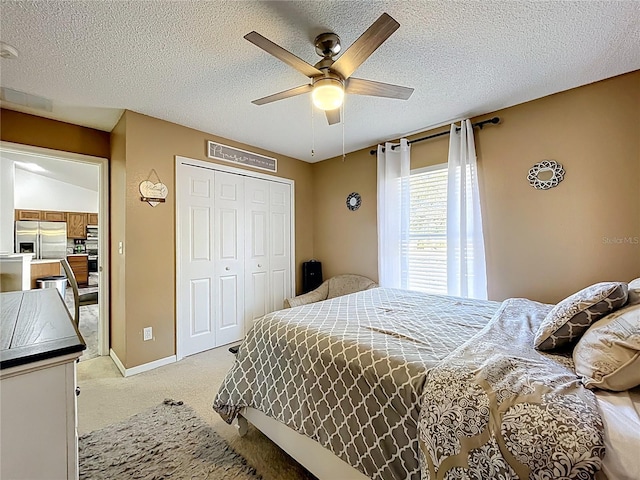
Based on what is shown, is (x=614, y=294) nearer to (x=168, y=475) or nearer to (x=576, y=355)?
(x=576, y=355)

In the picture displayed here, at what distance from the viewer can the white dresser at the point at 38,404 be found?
32.9 inches

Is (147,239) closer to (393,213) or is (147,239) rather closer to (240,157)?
(240,157)

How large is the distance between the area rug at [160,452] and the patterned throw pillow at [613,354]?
5.25 ft

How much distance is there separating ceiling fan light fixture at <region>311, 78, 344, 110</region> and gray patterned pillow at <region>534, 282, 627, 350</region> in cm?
160

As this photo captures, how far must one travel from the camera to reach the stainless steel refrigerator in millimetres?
6676

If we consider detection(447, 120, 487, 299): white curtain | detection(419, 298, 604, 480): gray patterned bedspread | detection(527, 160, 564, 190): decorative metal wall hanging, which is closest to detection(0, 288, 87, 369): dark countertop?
detection(419, 298, 604, 480): gray patterned bedspread

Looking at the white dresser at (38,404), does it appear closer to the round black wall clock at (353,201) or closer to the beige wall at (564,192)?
the beige wall at (564,192)

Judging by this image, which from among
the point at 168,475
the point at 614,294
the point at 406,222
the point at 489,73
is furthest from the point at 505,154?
the point at 168,475

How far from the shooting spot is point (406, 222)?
330cm

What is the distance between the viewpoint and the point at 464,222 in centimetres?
279

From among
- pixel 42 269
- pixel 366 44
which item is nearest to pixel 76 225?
pixel 42 269

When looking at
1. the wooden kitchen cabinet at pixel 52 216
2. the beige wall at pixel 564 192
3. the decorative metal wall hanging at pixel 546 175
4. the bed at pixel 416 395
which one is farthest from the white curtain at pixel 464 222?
the wooden kitchen cabinet at pixel 52 216

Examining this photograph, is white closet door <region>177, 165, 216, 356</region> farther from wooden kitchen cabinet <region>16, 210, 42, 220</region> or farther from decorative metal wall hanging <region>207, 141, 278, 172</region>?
wooden kitchen cabinet <region>16, 210, 42, 220</region>

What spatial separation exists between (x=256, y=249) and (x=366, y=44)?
2.87 m
